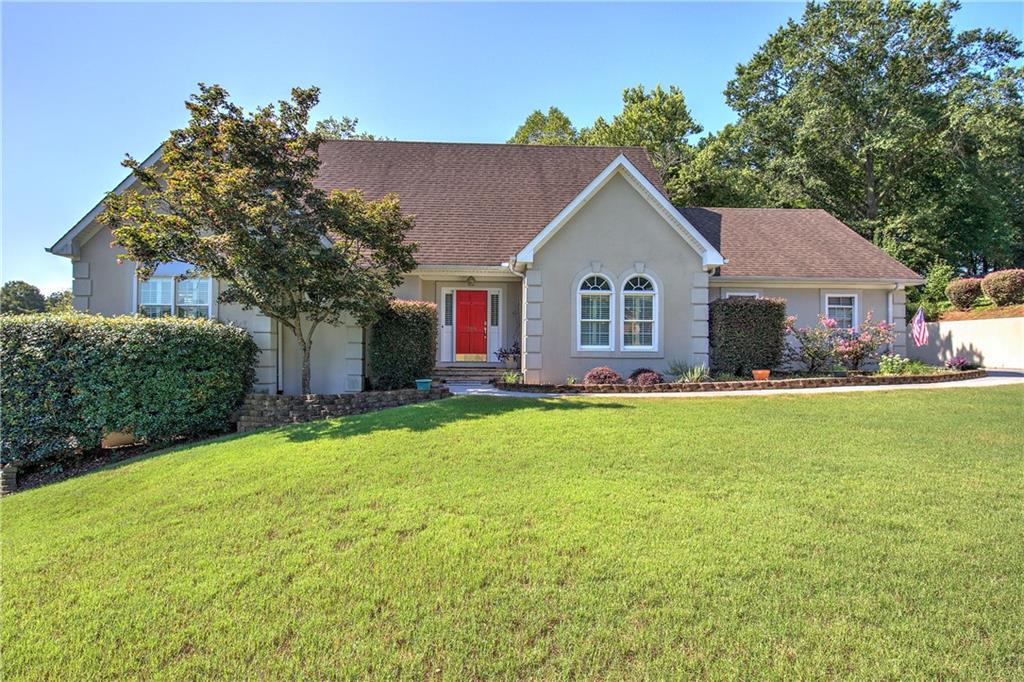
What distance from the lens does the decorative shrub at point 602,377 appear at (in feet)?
41.3

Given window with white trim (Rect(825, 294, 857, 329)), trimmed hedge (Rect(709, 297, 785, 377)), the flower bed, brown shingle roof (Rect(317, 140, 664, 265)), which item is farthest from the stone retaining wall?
Answer: window with white trim (Rect(825, 294, 857, 329))

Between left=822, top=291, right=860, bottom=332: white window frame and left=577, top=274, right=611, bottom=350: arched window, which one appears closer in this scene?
left=577, top=274, right=611, bottom=350: arched window

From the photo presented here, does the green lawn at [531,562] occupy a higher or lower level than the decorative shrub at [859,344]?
lower

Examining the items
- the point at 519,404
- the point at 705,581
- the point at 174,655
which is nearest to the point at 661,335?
the point at 519,404

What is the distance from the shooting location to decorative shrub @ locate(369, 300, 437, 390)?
38.5ft

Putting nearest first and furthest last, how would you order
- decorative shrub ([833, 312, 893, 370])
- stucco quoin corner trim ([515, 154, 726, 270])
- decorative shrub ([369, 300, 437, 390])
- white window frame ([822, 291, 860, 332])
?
decorative shrub ([369, 300, 437, 390]) → stucco quoin corner trim ([515, 154, 726, 270]) → decorative shrub ([833, 312, 893, 370]) → white window frame ([822, 291, 860, 332])

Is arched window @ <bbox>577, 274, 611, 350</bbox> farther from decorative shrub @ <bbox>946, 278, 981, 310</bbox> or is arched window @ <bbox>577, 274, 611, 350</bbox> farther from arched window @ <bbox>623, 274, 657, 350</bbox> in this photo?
decorative shrub @ <bbox>946, 278, 981, 310</bbox>

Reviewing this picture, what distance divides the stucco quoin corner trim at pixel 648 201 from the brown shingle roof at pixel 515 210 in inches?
98.0

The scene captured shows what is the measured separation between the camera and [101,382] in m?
8.59

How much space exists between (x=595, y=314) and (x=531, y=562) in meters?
10.1

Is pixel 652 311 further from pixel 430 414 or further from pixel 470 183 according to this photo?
pixel 470 183

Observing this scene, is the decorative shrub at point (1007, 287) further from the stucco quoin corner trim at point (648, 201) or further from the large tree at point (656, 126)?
the large tree at point (656, 126)

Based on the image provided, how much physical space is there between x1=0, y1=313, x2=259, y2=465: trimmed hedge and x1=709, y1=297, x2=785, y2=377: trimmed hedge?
39.4ft

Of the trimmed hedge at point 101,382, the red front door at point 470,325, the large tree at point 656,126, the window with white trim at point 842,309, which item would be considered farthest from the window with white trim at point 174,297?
the large tree at point 656,126
